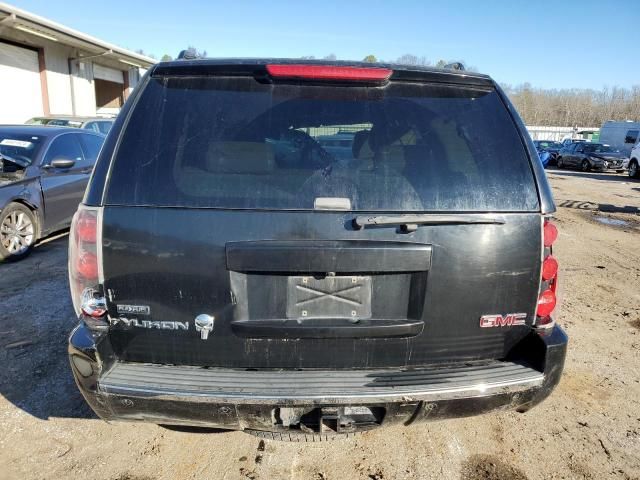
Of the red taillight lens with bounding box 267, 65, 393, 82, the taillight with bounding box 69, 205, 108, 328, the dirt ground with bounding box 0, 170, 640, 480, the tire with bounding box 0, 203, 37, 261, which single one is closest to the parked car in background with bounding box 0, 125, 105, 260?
the tire with bounding box 0, 203, 37, 261

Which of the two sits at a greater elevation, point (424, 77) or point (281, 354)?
point (424, 77)

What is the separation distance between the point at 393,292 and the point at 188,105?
4.31 feet

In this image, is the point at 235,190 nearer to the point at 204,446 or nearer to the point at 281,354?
the point at 281,354

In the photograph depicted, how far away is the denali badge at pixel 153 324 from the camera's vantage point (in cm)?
206

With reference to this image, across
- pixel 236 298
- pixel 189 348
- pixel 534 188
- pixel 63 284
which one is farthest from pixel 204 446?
pixel 63 284

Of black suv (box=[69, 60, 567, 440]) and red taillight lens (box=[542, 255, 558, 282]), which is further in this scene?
red taillight lens (box=[542, 255, 558, 282])

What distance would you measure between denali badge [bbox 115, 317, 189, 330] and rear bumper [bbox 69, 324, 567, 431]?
0.16 meters

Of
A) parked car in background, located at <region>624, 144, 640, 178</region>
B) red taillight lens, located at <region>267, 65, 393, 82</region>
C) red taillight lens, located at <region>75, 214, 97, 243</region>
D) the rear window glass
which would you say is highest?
red taillight lens, located at <region>267, 65, 393, 82</region>

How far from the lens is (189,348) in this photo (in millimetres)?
2088

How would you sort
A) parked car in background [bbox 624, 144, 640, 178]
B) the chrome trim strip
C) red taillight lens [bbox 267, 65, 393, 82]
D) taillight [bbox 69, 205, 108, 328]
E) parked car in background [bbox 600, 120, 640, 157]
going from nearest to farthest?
the chrome trim strip, taillight [bbox 69, 205, 108, 328], red taillight lens [bbox 267, 65, 393, 82], parked car in background [bbox 624, 144, 640, 178], parked car in background [bbox 600, 120, 640, 157]

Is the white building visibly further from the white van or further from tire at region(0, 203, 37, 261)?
the white van

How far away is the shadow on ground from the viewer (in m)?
3.09

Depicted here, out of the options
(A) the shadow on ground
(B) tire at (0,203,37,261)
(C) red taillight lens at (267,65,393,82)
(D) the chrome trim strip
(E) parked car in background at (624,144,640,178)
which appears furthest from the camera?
(E) parked car in background at (624,144,640,178)

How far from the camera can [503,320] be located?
7.09 feet
